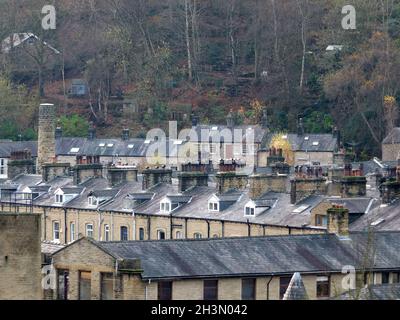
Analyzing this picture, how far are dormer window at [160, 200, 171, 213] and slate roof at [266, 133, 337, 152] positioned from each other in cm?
3510

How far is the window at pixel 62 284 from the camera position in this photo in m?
36.8

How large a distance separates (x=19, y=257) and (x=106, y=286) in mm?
4972

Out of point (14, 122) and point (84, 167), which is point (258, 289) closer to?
point (84, 167)

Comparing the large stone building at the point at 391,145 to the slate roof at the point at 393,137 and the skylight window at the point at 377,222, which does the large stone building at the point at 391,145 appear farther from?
the skylight window at the point at 377,222

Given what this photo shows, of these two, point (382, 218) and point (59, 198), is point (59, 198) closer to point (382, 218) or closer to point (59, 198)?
point (59, 198)

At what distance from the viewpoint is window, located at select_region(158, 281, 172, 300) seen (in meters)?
35.2

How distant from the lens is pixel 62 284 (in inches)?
1459

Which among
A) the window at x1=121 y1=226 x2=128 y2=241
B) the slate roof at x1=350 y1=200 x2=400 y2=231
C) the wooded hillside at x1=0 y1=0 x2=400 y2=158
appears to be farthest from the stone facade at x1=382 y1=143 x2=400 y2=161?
the slate roof at x1=350 y1=200 x2=400 y2=231

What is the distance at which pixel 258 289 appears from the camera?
37062 millimetres

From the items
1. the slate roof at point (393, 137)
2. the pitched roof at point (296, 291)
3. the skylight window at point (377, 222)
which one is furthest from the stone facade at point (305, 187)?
the slate roof at point (393, 137)

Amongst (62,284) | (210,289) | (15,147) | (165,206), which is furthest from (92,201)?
(15,147)

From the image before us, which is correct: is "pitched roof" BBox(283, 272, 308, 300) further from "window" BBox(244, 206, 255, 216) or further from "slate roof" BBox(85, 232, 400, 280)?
"window" BBox(244, 206, 255, 216)
